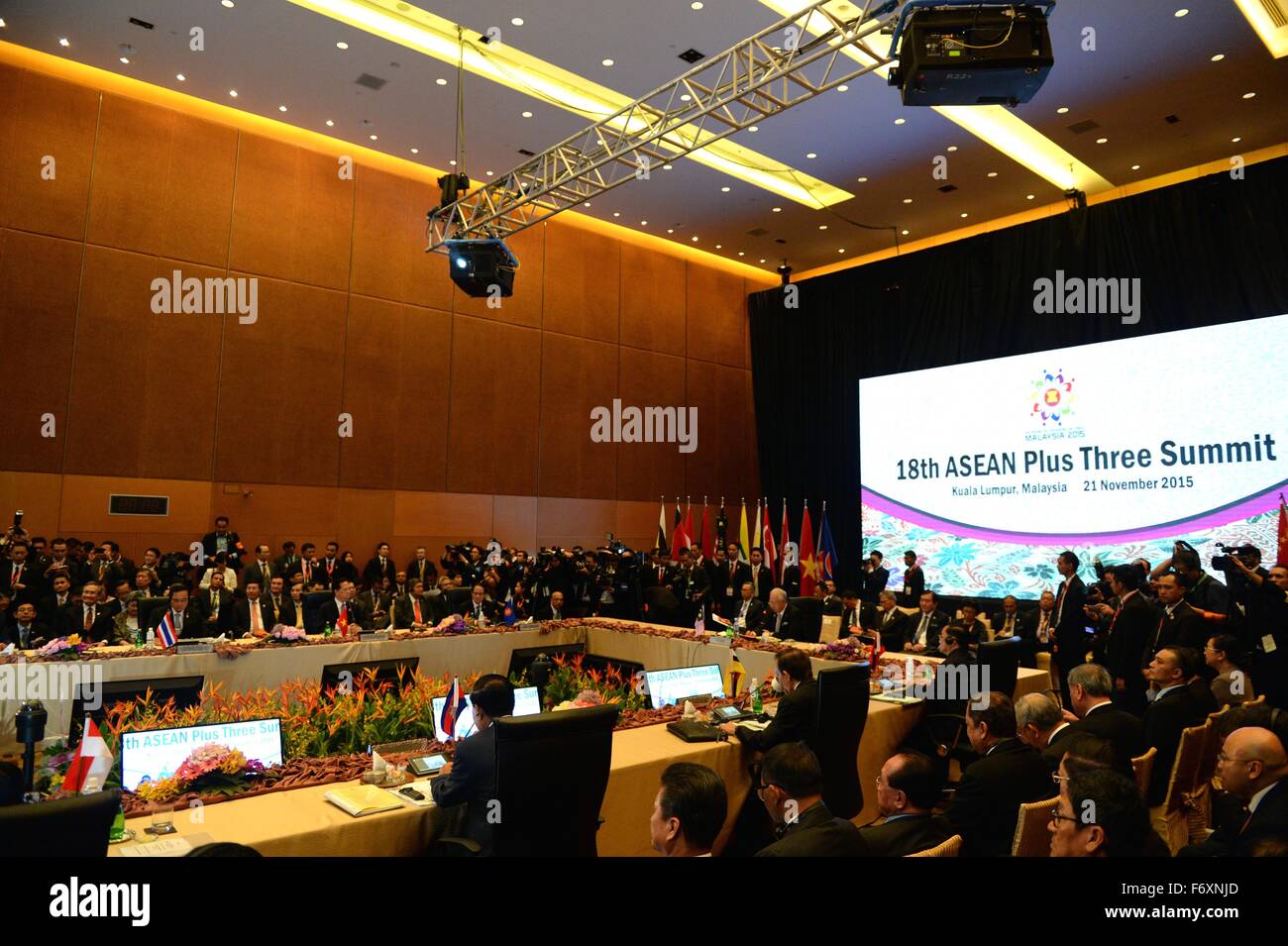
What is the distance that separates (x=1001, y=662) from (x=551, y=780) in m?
3.09

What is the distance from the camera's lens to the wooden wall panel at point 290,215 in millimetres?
10250

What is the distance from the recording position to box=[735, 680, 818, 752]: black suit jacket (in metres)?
3.73

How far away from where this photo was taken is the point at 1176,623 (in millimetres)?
5227

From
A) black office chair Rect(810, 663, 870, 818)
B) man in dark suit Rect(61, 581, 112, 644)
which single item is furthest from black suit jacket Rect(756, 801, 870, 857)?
man in dark suit Rect(61, 581, 112, 644)

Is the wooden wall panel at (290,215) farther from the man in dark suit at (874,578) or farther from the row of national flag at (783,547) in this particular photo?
the man in dark suit at (874,578)

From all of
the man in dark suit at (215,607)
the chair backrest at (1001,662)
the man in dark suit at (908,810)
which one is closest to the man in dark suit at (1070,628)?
the chair backrest at (1001,662)

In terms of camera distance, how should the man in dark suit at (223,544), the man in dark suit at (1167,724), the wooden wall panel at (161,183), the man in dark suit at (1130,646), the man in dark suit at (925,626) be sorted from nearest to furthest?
1. the man in dark suit at (1167,724)
2. the man in dark suit at (1130,646)
3. the man in dark suit at (925,626)
4. the wooden wall panel at (161,183)
5. the man in dark suit at (223,544)

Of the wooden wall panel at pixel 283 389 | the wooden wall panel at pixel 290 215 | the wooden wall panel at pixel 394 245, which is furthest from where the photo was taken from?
the wooden wall panel at pixel 394 245

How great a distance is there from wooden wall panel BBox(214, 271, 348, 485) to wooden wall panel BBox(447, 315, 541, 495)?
1689mm

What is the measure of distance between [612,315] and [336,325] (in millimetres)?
4499

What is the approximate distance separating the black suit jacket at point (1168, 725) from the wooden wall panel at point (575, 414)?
9.77 metres

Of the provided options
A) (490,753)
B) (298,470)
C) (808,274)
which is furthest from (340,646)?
(808,274)

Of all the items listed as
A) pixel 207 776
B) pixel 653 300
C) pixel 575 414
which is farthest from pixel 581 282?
pixel 207 776
